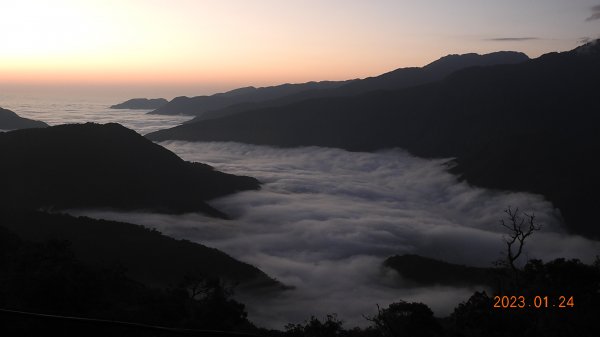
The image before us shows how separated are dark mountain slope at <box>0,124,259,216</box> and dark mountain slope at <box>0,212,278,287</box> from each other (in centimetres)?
1708

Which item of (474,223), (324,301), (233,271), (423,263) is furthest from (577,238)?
(233,271)

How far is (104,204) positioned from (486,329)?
241 ft

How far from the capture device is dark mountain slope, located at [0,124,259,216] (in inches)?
3223

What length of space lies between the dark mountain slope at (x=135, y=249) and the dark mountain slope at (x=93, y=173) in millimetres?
17084

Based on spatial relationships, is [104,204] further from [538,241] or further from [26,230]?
[538,241]

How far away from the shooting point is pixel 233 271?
63.3 meters
